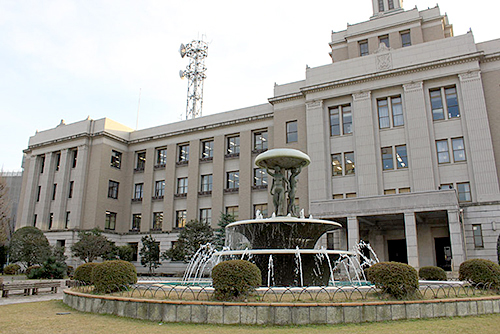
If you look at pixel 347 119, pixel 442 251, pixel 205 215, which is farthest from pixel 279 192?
pixel 205 215

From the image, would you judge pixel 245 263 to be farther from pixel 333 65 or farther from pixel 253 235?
pixel 333 65

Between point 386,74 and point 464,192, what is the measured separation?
9934mm

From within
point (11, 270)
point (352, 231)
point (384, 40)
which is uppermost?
point (384, 40)

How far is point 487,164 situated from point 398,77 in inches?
340

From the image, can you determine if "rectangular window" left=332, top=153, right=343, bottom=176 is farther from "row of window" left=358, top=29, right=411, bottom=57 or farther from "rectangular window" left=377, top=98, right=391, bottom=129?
"row of window" left=358, top=29, right=411, bottom=57

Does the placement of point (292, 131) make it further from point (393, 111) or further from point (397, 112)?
point (397, 112)

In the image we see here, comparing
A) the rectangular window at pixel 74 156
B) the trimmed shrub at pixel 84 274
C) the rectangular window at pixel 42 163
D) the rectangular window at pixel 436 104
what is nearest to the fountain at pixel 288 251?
the trimmed shrub at pixel 84 274

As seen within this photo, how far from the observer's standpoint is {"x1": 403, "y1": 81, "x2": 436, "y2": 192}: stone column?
2677 centimetres

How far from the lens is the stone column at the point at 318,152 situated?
29.8m

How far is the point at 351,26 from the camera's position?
3547cm

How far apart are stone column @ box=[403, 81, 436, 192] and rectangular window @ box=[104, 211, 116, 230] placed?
92.9ft

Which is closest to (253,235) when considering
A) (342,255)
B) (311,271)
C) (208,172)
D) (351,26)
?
(311,271)

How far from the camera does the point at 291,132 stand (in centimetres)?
3344

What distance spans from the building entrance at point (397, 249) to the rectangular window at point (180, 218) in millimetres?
19022
